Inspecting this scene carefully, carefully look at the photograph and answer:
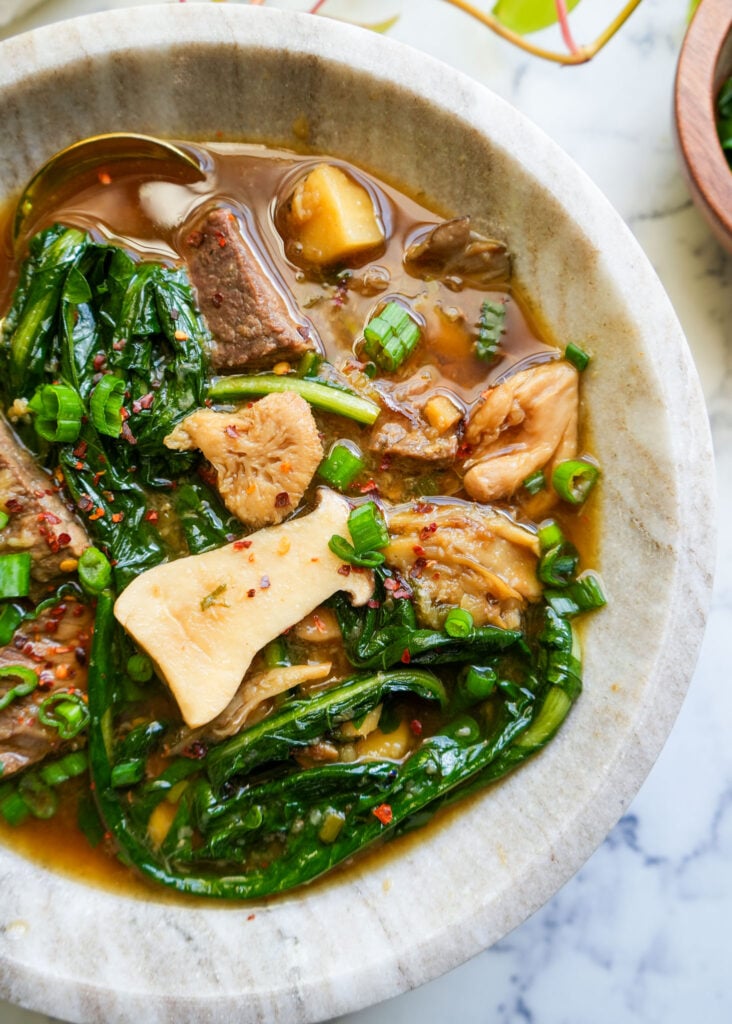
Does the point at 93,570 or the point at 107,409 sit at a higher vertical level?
the point at 107,409

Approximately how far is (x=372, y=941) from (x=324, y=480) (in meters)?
1.31

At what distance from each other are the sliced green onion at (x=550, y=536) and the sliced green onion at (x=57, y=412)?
1426 mm

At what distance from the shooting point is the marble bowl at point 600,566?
2195 millimetres

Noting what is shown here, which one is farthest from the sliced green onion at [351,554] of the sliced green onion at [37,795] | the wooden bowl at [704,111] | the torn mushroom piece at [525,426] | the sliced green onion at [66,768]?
the wooden bowl at [704,111]

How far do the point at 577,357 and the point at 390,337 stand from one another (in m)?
0.56

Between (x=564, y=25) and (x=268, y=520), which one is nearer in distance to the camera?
(x=268, y=520)

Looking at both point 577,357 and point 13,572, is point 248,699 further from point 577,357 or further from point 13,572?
point 577,357

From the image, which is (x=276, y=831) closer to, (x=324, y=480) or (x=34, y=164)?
(x=324, y=480)

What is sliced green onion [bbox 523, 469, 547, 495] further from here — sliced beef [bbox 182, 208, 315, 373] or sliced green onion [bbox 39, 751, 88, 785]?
sliced green onion [bbox 39, 751, 88, 785]

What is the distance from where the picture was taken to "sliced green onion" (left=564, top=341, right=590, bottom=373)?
246 cm

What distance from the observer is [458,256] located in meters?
2.51

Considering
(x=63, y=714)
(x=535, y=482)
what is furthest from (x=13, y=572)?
(x=535, y=482)

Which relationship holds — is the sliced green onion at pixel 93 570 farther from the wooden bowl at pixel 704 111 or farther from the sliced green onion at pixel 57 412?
the wooden bowl at pixel 704 111

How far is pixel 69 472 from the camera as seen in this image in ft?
8.21
